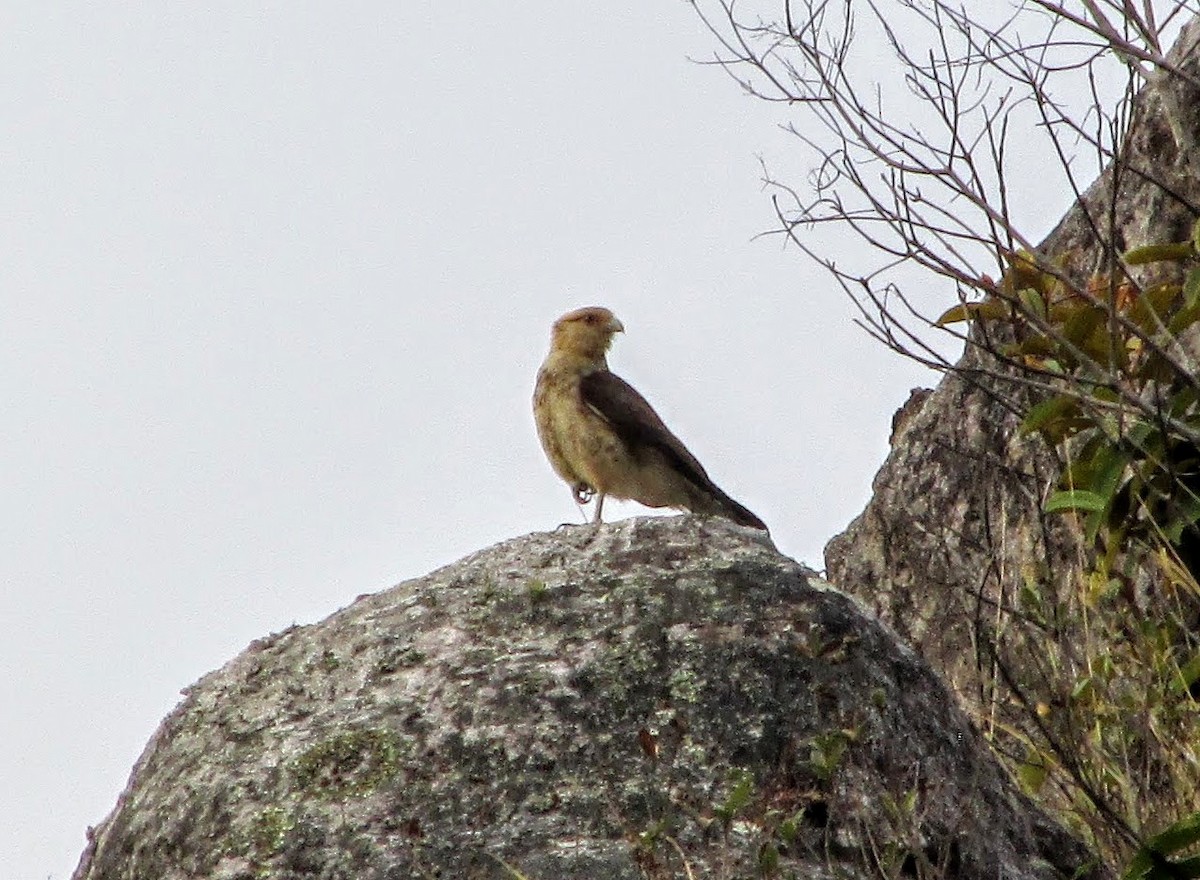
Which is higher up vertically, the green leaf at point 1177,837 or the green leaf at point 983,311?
the green leaf at point 983,311

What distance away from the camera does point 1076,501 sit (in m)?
5.94

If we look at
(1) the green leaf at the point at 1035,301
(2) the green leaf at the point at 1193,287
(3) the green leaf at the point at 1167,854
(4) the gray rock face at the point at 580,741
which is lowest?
(3) the green leaf at the point at 1167,854

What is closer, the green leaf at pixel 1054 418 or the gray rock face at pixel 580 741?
the gray rock face at pixel 580 741

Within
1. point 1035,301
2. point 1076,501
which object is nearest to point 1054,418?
point 1076,501

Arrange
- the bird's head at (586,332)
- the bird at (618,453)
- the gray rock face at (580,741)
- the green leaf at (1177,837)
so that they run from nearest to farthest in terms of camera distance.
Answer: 1. the green leaf at (1177,837)
2. the gray rock face at (580,741)
3. the bird at (618,453)
4. the bird's head at (586,332)

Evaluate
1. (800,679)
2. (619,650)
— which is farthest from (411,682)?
(800,679)

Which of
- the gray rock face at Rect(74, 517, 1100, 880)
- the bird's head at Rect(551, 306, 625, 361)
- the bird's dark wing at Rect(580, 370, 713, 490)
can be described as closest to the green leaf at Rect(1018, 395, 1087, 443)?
the gray rock face at Rect(74, 517, 1100, 880)

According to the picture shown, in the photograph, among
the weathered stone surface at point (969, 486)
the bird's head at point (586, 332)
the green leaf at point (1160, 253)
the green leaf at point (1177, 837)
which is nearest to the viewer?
the green leaf at point (1177, 837)

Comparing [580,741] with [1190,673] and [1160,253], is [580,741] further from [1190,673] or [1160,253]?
[1160,253]

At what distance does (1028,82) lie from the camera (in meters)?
5.16

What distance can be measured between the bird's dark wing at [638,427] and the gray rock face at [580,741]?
388 cm

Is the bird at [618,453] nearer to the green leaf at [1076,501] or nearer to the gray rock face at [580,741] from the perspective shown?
the green leaf at [1076,501]

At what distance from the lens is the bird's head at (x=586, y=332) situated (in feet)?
34.1

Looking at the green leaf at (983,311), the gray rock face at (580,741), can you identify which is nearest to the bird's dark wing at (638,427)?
the green leaf at (983,311)
